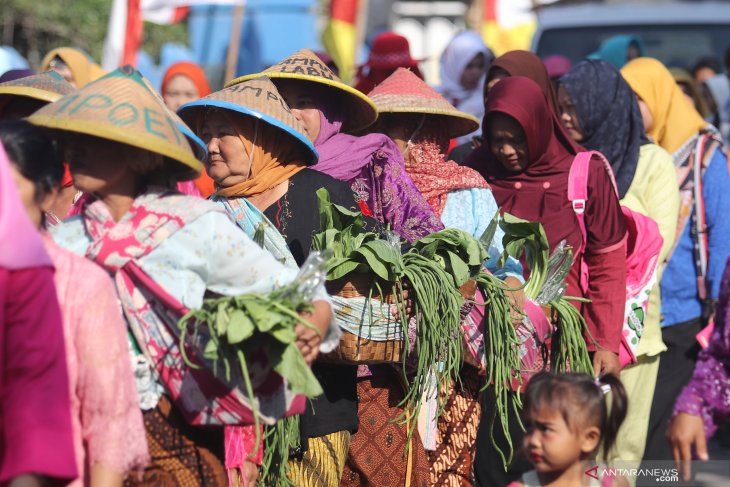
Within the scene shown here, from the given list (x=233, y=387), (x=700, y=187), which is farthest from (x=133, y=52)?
(x=233, y=387)

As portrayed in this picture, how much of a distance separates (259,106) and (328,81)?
0.60 meters

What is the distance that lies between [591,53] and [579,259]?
14.8 ft

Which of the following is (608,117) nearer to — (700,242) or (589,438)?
(700,242)

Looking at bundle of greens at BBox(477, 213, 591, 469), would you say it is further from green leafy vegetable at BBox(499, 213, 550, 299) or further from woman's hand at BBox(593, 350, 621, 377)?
woman's hand at BBox(593, 350, 621, 377)

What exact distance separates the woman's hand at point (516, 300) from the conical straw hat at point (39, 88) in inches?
66.9

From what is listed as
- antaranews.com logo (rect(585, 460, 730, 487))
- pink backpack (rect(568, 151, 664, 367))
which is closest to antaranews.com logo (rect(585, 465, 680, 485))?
antaranews.com logo (rect(585, 460, 730, 487))

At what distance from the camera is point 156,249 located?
10.3 ft

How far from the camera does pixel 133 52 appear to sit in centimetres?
1236

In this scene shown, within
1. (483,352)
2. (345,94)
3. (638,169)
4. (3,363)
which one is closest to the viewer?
(3,363)

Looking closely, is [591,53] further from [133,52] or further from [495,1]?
[495,1]

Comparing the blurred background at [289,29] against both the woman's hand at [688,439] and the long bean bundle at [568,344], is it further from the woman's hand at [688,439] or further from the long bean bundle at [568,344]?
the woman's hand at [688,439]

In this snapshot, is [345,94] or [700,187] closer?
[345,94]

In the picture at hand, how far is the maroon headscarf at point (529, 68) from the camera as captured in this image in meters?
5.68

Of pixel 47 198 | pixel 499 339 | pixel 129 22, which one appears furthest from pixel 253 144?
pixel 129 22
